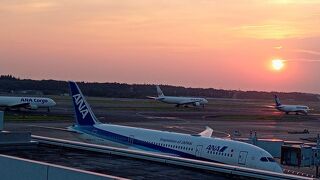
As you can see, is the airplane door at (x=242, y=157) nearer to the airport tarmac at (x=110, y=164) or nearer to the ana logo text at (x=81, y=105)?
the airport tarmac at (x=110, y=164)

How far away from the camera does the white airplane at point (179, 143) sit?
95.2ft

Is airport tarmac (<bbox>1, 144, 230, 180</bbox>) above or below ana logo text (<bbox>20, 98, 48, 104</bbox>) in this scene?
below

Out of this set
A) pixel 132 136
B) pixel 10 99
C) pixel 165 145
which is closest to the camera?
pixel 165 145

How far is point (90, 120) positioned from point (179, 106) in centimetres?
11766

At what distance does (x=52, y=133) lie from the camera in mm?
59781

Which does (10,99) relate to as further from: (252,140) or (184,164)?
(184,164)

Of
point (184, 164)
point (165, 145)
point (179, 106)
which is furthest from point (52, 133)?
point (179, 106)

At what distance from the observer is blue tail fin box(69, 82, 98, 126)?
40.8 metres

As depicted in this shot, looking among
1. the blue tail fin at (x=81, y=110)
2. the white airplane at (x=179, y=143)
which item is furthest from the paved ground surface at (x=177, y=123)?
the white airplane at (x=179, y=143)

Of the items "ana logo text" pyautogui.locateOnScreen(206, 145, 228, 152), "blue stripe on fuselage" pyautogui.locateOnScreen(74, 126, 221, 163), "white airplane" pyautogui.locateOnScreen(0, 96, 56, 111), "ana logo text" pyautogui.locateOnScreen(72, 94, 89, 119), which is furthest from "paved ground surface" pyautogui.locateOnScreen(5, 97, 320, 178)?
"ana logo text" pyautogui.locateOnScreen(206, 145, 228, 152)

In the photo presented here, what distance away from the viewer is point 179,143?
32312 mm

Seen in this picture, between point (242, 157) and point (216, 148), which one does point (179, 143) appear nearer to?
point (216, 148)

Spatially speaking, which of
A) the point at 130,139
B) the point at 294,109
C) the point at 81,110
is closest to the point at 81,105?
the point at 81,110

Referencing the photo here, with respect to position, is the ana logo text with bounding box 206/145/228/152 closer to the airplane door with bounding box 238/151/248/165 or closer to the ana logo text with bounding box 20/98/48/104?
the airplane door with bounding box 238/151/248/165
